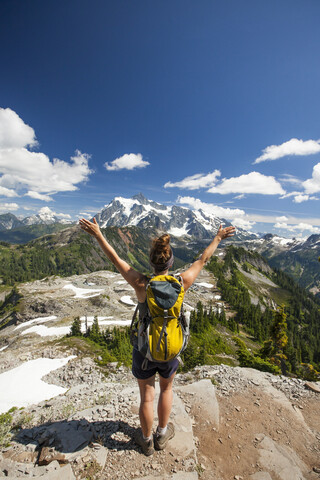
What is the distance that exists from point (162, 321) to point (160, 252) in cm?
138

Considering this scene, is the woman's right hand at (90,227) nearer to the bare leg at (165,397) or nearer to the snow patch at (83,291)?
the bare leg at (165,397)

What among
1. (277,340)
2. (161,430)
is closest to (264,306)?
(277,340)

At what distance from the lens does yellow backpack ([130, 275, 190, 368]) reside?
3.94 metres

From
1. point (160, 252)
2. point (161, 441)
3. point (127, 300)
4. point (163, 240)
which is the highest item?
point (163, 240)

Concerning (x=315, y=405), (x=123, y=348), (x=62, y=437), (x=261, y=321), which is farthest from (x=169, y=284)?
(x=261, y=321)

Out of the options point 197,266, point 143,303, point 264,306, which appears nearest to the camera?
point 143,303

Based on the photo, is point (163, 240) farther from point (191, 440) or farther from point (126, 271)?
point (191, 440)

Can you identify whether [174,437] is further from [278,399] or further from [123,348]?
[123,348]

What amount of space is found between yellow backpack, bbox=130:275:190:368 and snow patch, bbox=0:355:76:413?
18021 mm

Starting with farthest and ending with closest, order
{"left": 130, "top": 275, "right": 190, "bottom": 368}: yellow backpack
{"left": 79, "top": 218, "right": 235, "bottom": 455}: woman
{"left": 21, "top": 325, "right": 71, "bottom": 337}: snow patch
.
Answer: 1. {"left": 21, "top": 325, "right": 71, "bottom": 337}: snow patch
2. {"left": 79, "top": 218, "right": 235, "bottom": 455}: woman
3. {"left": 130, "top": 275, "right": 190, "bottom": 368}: yellow backpack

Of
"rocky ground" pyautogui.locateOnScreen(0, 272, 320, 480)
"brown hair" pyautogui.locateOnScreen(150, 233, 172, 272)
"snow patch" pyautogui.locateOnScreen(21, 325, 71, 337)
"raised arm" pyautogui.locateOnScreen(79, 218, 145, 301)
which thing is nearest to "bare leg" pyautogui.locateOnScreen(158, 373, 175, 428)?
"rocky ground" pyautogui.locateOnScreen(0, 272, 320, 480)

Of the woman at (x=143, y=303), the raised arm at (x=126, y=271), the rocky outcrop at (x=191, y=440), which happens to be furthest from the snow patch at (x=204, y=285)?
the raised arm at (x=126, y=271)

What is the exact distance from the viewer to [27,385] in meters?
20.1

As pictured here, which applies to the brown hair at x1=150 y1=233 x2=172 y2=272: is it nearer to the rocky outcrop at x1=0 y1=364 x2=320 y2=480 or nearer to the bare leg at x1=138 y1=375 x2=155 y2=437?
the bare leg at x1=138 y1=375 x2=155 y2=437
